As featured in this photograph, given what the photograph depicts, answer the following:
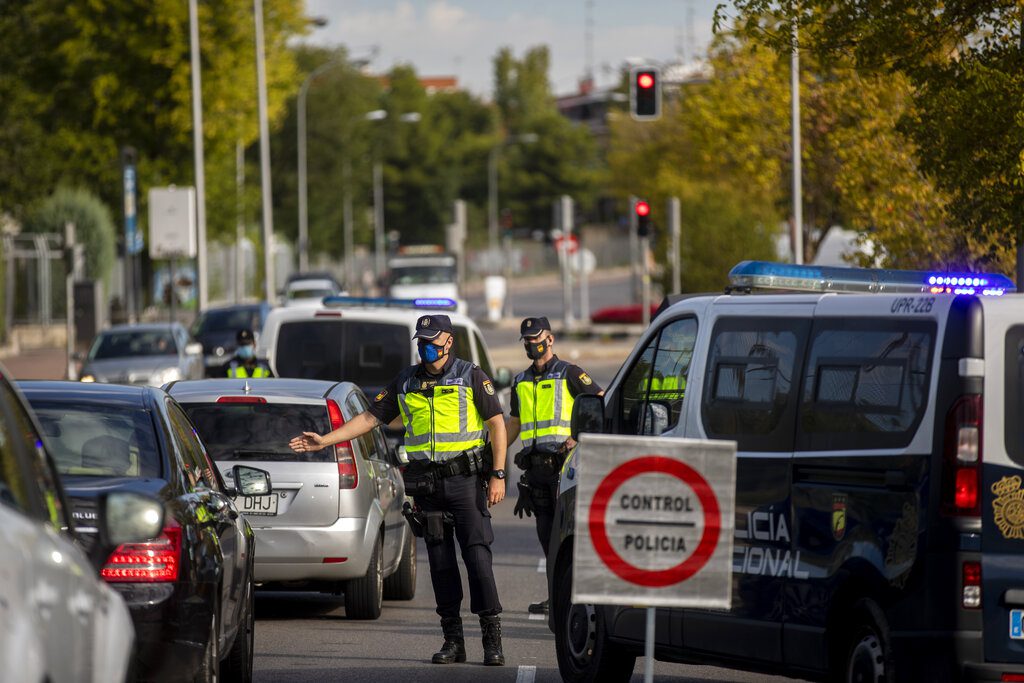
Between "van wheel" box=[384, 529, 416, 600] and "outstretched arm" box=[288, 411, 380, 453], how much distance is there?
2.41 meters

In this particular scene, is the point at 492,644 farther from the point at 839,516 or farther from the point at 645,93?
the point at 645,93

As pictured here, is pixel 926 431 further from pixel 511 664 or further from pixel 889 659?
pixel 511 664

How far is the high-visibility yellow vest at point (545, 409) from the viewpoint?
12508 millimetres

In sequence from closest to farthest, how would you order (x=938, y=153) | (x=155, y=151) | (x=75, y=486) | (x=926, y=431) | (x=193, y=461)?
(x=926, y=431) < (x=75, y=486) < (x=193, y=461) < (x=938, y=153) < (x=155, y=151)

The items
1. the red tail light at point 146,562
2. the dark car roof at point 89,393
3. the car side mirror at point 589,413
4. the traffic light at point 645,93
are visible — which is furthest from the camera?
the traffic light at point 645,93

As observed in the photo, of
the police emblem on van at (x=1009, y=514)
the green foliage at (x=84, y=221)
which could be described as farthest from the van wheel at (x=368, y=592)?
the green foliage at (x=84, y=221)

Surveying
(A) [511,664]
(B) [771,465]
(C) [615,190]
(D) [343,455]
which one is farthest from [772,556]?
(C) [615,190]

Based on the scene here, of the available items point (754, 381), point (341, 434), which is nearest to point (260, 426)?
point (341, 434)

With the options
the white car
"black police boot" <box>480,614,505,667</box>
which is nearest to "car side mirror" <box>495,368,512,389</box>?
"black police boot" <box>480,614,505,667</box>

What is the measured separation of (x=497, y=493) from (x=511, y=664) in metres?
0.93

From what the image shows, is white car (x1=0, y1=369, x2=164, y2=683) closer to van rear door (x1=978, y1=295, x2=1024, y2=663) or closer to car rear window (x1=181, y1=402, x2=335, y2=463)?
van rear door (x1=978, y1=295, x2=1024, y2=663)

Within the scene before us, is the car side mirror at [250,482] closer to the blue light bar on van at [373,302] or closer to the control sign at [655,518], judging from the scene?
the control sign at [655,518]

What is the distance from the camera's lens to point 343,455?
12141mm

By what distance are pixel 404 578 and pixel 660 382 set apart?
15.8ft
